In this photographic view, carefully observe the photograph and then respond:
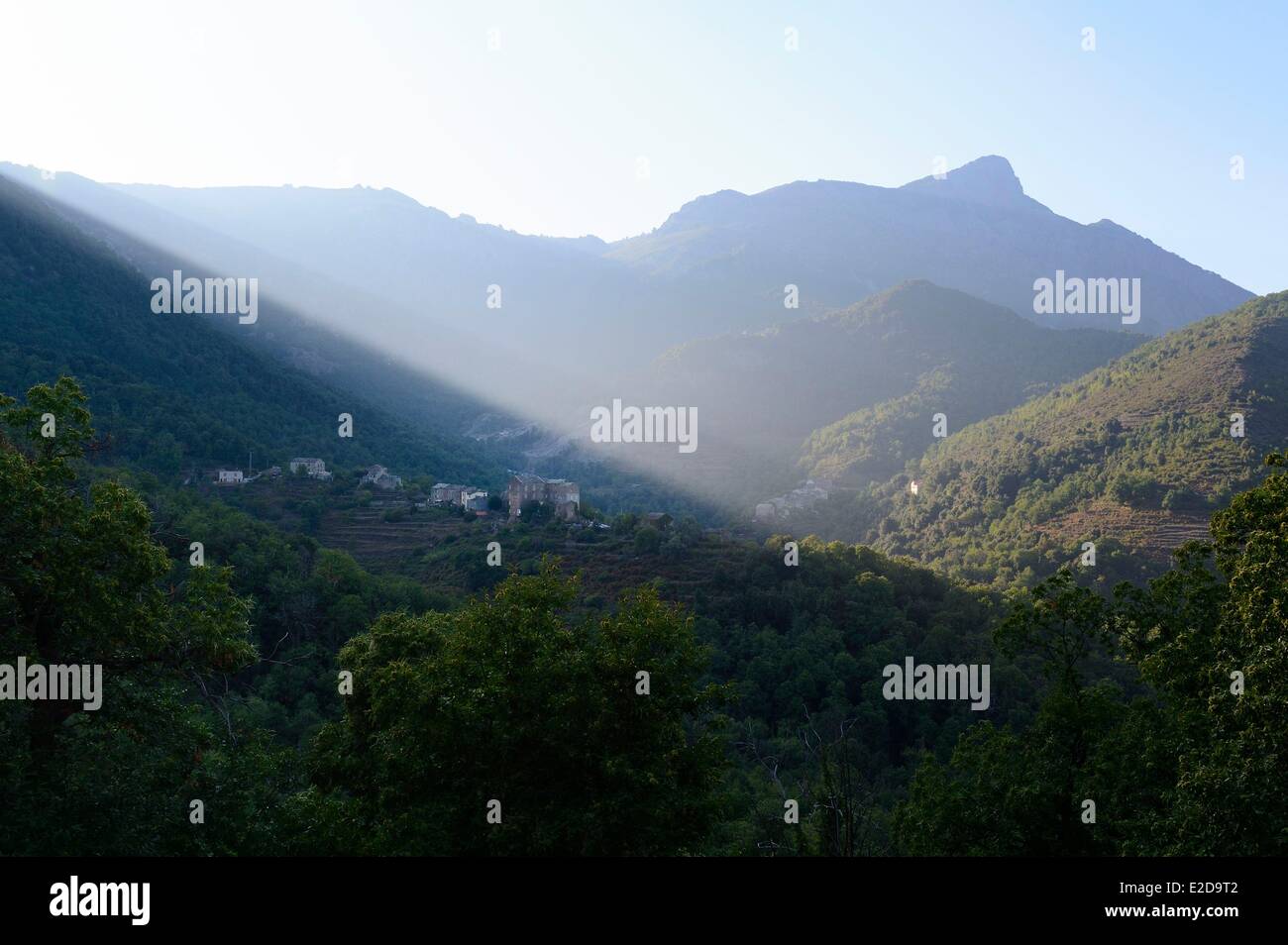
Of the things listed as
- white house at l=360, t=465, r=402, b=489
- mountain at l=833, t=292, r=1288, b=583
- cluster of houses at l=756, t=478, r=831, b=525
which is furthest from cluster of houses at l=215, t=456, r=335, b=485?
mountain at l=833, t=292, r=1288, b=583

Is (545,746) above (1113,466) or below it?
below

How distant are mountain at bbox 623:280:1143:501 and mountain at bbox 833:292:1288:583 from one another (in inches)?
1081

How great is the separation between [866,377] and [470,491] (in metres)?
117

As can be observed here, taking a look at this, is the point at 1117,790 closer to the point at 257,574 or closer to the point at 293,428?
the point at 257,574

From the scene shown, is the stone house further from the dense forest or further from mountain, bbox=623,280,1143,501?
mountain, bbox=623,280,1143,501

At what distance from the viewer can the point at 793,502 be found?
366ft

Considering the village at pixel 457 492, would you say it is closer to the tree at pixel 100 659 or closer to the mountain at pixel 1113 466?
the mountain at pixel 1113 466

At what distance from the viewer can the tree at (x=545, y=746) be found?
1177cm

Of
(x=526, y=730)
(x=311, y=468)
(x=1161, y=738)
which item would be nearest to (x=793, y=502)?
(x=311, y=468)

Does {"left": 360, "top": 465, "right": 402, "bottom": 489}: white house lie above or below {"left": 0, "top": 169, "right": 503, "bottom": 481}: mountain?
below

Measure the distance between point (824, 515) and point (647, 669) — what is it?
96.4m

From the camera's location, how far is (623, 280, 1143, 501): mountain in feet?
453

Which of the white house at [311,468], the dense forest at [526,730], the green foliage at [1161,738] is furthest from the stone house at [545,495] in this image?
the green foliage at [1161,738]

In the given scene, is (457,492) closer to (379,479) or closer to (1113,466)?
(379,479)
